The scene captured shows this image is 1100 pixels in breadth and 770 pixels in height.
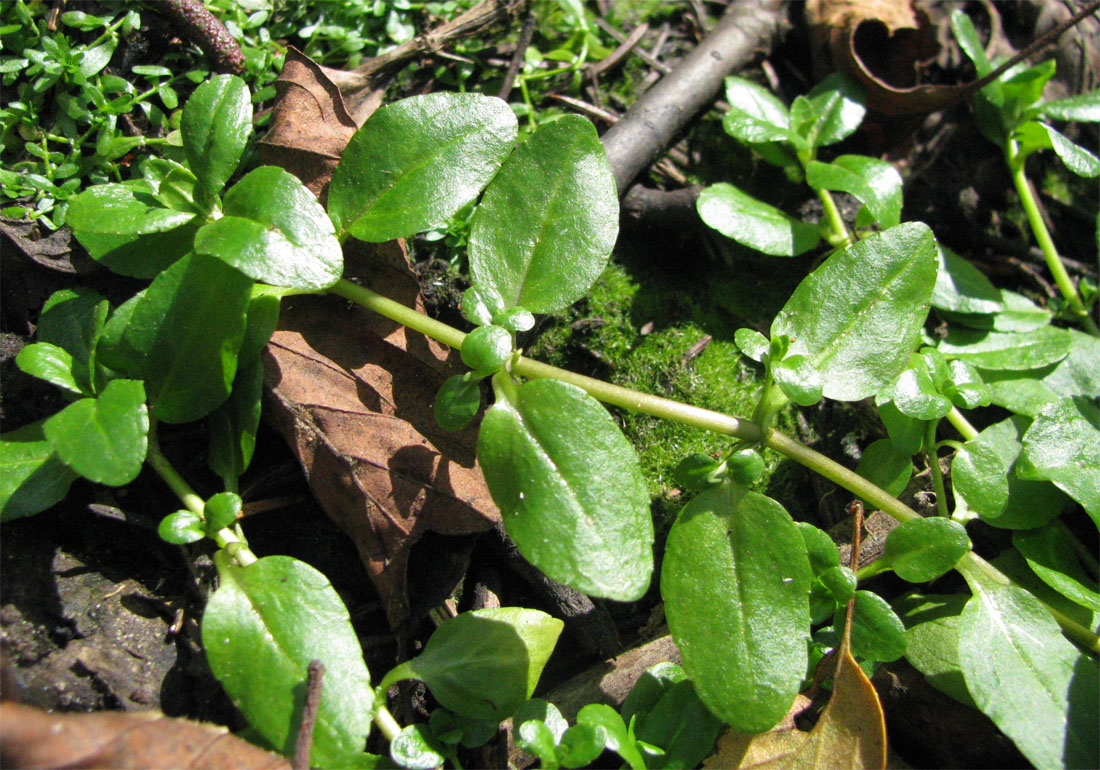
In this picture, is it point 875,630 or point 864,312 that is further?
point 864,312

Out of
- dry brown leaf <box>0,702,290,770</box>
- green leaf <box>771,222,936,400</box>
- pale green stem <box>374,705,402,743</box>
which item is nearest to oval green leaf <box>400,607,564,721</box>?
pale green stem <box>374,705,402,743</box>

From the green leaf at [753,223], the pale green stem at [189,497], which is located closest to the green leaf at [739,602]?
the green leaf at [753,223]

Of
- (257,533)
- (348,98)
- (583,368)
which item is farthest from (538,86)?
(257,533)

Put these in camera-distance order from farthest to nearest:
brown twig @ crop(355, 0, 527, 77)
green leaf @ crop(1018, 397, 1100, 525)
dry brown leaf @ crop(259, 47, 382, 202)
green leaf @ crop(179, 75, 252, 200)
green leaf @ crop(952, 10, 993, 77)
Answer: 1. green leaf @ crop(952, 10, 993, 77)
2. brown twig @ crop(355, 0, 527, 77)
3. dry brown leaf @ crop(259, 47, 382, 202)
4. green leaf @ crop(1018, 397, 1100, 525)
5. green leaf @ crop(179, 75, 252, 200)

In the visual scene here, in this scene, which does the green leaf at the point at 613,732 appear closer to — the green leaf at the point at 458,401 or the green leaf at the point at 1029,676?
the green leaf at the point at 458,401

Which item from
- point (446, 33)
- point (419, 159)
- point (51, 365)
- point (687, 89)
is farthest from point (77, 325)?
point (687, 89)

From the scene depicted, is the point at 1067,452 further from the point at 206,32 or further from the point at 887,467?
the point at 206,32

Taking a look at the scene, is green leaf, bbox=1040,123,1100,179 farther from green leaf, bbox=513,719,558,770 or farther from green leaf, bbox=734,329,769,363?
green leaf, bbox=513,719,558,770
